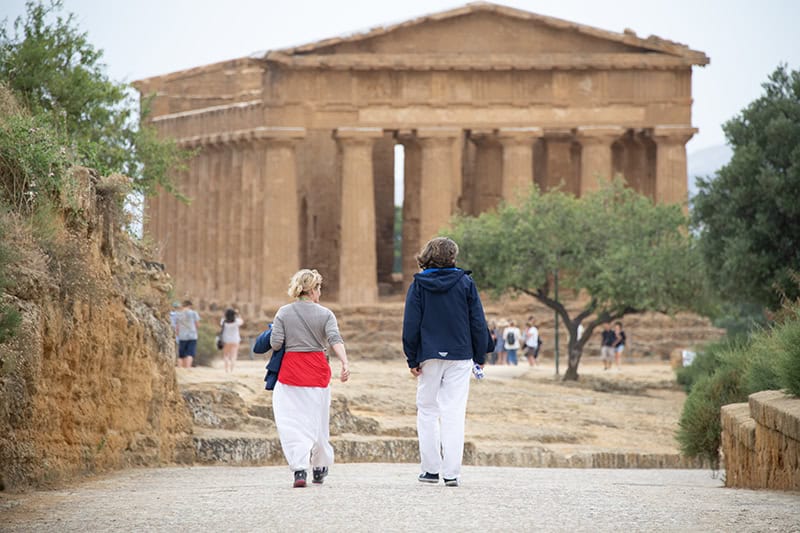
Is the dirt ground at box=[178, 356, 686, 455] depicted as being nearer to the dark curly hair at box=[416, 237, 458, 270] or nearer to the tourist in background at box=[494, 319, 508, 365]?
the tourist in background at box=[494, 319, 508, 365]

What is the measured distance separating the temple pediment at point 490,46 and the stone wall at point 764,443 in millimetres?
35466

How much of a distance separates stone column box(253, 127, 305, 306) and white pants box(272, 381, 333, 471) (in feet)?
124

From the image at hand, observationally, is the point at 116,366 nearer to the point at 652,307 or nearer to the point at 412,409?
the point at 412,409

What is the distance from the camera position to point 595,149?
5200cm

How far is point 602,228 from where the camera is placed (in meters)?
42.3

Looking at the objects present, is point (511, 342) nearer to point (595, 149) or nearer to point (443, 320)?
point (595, 149)

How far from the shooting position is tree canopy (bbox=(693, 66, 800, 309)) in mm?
31594

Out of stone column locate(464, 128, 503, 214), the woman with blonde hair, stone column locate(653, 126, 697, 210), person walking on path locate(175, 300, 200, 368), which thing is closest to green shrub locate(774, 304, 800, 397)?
the woman with blonde hair

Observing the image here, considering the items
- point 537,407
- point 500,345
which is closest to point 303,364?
point 537,407

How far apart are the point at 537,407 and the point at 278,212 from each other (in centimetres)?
2111

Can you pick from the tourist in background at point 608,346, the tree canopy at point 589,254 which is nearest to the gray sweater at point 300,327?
the tree canopy at point 589,254

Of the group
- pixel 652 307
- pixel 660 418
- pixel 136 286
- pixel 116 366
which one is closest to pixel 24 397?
pixel 116 366

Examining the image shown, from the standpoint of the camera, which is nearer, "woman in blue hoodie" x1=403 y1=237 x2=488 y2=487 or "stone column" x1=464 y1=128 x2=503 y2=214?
"woman in blue hoodie" x1=403 y1=237 x2=488 y2=487

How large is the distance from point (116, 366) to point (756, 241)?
18.7m
